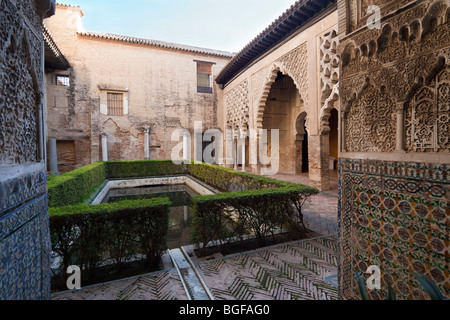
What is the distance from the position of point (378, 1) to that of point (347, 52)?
0.38 meters

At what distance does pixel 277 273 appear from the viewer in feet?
9.68

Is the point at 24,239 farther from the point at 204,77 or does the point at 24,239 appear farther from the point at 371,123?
the point at 204,77

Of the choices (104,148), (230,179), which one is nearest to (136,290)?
(230,179)

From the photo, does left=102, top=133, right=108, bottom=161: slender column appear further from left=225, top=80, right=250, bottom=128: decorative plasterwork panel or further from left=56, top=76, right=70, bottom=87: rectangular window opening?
left=225, top=80, right=250, bottom=128: decorative plasterwork panel

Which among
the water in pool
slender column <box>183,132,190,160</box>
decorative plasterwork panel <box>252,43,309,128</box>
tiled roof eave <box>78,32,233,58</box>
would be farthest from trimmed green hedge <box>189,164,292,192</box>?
tiled roof eave <box>78,32,233,58</box>

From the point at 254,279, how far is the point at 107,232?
2.00 metres

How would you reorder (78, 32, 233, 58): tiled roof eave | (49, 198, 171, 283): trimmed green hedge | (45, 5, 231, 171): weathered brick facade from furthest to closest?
(78, 32, 233, 58): tiled roof eave < (45, 5, 231, 171): weathered brick facade < (49, 198, 171, 283): trimmed green hedge

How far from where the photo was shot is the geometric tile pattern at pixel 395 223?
4.62 feet

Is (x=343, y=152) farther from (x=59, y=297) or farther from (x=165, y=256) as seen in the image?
(x=59, y=297)

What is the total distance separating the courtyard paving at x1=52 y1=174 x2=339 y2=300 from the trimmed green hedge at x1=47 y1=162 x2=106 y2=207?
2.81 meters

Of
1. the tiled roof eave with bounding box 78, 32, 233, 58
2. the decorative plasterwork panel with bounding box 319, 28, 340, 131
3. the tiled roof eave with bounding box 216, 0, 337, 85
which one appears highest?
the tiled roof eave with bounding box 78, 32, 233, 58

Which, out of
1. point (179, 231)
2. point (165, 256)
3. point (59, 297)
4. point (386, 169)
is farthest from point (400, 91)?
point (179, 231)

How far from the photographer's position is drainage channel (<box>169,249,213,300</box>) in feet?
8.34

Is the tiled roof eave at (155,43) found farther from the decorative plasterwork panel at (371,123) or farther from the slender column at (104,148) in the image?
the decorative plasterwork panel at (371,123)
